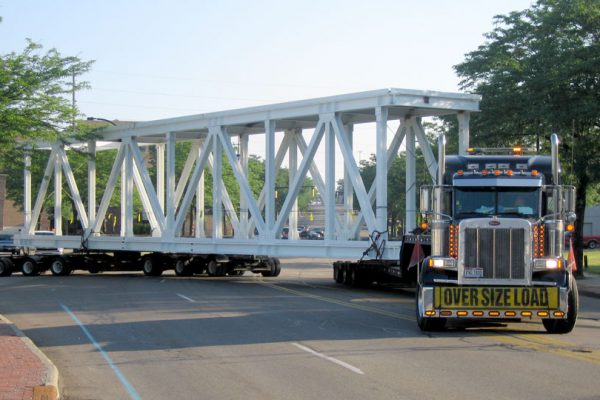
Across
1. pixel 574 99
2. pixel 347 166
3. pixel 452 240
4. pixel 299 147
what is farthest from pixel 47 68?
pixel 574 99

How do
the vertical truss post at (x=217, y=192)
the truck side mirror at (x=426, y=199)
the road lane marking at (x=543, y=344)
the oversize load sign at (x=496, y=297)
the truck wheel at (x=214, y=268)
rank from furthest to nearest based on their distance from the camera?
the truck wheel at (x=214, y=268) → the vertical truss post at (x=217, y=192) → the truck side mirror at (x=426, y=199) → the oversize load sign at (x=496, y=297) → the road lane marking at (x=543, y=344)

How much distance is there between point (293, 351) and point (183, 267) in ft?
77.7

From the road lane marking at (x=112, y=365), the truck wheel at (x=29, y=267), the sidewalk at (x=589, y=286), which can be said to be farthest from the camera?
the truck wheel at (x=29, y=267)

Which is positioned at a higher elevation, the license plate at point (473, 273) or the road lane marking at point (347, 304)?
the license plate at point (473, 273)

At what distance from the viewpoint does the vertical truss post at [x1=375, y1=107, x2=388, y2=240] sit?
1081 inches

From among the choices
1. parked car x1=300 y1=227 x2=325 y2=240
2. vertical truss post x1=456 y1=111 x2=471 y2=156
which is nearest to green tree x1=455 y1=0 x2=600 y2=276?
vertical truss post x1=456 y1=111 x2=471 y2=156

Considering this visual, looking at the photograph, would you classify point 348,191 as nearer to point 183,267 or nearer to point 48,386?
point 183,267

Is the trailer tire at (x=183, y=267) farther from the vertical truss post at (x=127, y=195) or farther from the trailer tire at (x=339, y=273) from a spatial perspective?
the trailer tire at (x=339, y=273)

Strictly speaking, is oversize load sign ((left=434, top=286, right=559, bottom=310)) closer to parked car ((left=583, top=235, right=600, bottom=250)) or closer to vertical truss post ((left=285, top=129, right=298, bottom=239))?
vertical truss post ((left=285, top=129, right=298, bottom=239))

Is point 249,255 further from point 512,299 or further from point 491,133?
point 512,299

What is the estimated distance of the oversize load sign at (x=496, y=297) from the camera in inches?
609

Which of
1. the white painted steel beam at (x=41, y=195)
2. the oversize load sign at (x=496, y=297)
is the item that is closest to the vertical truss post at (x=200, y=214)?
the white painted steel beam at (x=41, y=195)

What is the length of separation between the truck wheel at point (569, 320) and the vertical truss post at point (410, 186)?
12799mm

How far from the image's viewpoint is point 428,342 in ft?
49.1
